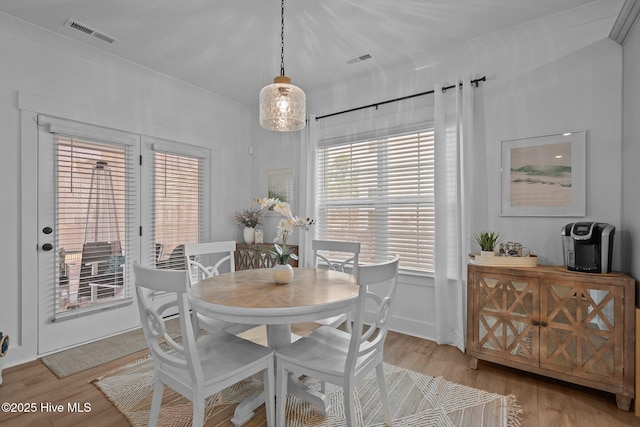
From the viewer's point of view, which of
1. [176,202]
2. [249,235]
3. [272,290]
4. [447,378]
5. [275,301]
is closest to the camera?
[275,301]

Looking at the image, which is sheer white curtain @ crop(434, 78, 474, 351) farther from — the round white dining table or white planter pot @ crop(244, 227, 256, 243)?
white planter pot @ crop(244, 227, 256, 243)

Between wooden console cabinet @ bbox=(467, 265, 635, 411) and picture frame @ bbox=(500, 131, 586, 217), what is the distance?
1.74ft

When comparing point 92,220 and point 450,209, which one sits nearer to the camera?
point 450,209

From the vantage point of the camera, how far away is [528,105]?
2695 mm

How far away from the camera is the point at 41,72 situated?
110 inches

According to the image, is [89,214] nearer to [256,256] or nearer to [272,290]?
[256,256]

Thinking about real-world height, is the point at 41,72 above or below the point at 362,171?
above

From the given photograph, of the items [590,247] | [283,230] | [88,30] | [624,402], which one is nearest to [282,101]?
[283,230]

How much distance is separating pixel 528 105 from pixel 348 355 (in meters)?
2.57

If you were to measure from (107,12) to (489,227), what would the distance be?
12.0ft

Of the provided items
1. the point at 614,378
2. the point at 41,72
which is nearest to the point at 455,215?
the point at 614,378

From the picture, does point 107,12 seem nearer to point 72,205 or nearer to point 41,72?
point 41,72

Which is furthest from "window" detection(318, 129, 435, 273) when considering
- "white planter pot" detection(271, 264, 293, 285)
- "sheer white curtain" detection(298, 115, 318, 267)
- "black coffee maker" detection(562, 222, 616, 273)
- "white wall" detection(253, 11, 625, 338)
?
"white planter pot" detection(271, 264, 293, 285)

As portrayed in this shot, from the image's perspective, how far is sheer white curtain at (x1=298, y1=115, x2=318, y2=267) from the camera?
3926mm
